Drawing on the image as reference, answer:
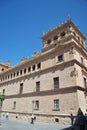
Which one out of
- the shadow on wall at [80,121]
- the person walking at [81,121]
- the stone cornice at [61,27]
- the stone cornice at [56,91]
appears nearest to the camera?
the shadow on wall at [80,121]

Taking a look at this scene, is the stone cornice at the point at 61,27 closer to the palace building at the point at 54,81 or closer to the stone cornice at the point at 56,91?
the palace building at the point at 54,81

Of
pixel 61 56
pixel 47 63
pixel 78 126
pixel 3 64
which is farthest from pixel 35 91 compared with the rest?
pixel 3 64

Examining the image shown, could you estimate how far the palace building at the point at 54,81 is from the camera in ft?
65.9

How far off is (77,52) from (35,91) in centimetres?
1054

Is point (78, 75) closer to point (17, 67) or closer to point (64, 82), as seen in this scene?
point (64, 82)

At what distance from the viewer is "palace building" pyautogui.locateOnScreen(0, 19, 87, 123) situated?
65.9 ft

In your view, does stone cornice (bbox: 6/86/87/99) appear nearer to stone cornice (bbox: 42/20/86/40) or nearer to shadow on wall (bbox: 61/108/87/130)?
shadow on wall (bbox: 61/108/87/130)

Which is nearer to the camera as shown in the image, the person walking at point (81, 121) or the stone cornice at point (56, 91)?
the person walking at point (81, 121)

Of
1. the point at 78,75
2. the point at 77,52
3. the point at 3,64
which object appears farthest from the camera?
the point at 3,64

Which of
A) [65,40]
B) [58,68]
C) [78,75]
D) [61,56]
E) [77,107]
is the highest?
[65,40]

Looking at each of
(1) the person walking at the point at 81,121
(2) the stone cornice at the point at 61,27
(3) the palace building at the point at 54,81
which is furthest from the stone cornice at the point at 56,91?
(2) the stone cornice at the point at 61,27

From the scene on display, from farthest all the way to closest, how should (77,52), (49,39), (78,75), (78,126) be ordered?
(49,39) < (77,52) < (78,75) < (78,126)

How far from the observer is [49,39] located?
2775 centimetres

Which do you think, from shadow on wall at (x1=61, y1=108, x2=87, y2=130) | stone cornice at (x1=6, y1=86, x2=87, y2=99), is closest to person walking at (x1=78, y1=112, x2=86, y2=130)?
shadow on wall at (x1=61, y1=108, x2=87, y2=130)
